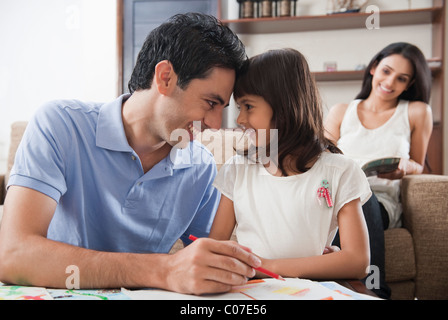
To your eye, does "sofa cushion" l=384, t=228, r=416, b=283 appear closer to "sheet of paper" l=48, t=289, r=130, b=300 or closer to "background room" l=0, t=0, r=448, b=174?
"sheet of paper" l=48, t=289, r=130, b=300

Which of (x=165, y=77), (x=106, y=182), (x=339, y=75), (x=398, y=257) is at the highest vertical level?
(x=339, y=75)

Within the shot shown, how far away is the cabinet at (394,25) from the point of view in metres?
3.08

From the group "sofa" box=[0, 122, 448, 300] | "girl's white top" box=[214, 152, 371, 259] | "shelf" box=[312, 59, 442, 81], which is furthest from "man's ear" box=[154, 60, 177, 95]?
"shelf" box=[312, 59, 442, 81]

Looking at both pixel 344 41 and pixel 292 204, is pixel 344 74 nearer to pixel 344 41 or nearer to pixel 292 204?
pixel 344 41

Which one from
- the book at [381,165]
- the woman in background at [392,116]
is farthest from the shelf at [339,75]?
the book at [381,165]

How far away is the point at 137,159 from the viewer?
105cm

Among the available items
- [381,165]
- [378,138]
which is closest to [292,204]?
[381,165]

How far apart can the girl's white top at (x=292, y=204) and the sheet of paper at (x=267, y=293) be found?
0.95 ft

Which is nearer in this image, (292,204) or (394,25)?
(292,204)

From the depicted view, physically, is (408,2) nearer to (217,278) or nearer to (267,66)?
(267,66)

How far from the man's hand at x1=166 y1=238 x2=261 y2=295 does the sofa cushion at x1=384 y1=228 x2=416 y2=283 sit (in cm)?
120

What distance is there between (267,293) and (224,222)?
41 cm
